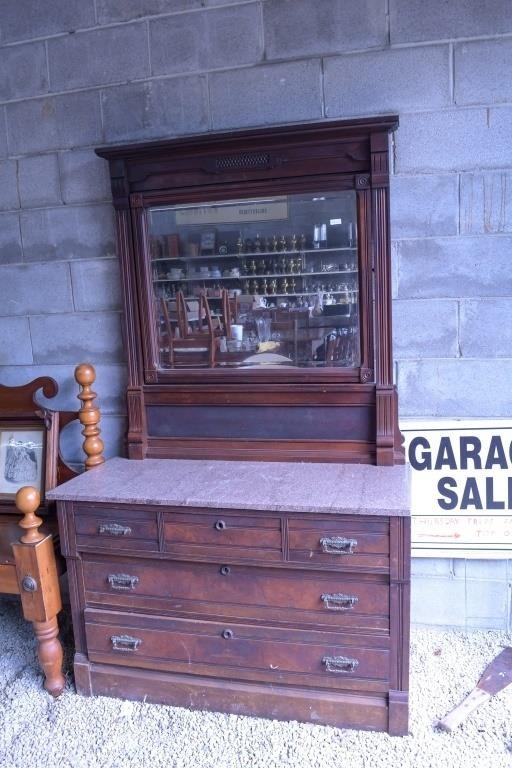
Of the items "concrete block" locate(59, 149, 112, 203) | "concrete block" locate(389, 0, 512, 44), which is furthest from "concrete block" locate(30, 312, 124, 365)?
"concrete block" locate(389, 0, 512, 44)

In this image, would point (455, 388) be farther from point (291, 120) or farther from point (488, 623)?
point (291, 120)

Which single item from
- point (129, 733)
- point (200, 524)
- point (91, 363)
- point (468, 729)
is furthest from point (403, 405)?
point (129, 733)

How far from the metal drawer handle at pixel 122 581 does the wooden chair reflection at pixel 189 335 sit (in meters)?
0.73

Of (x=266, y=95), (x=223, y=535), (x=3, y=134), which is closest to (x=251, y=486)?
(x=223, y=535)

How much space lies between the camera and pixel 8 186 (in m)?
2.22

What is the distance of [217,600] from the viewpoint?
1711 mm

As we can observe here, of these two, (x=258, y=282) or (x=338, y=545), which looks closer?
(x=338, y=545)

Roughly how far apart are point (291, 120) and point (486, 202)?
690 mm

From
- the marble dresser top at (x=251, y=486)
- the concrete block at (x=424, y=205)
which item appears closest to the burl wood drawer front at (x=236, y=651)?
the marble dresser top at (x=251, y=486)

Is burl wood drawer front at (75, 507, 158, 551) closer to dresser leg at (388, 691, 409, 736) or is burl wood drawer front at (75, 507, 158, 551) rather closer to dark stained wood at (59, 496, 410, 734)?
dark stained wood at (59, 496, 410, 734)

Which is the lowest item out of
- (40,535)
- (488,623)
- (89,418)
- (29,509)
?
(488,623)

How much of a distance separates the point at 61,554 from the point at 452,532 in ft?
4.38

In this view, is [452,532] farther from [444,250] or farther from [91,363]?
[91,363]

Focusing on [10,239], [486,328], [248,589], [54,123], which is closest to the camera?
[248,589]
